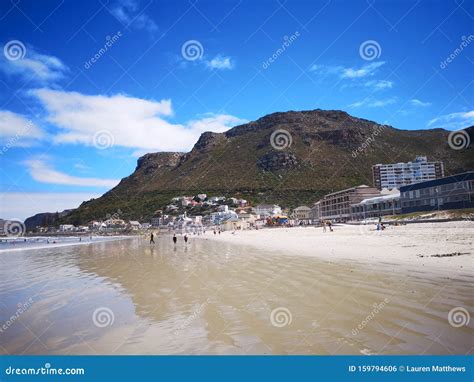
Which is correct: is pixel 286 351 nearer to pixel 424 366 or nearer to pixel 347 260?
pixel 424 366

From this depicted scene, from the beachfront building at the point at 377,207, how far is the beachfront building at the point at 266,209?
142 feet

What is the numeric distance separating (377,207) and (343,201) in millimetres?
19515

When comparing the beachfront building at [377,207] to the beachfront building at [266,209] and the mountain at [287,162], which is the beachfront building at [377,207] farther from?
the beachfront building at [266,209]

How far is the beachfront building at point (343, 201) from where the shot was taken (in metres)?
96.9

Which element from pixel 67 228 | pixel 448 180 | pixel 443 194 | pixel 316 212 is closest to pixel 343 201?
pixel 316 212

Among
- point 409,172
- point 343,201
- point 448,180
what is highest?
point 409,172

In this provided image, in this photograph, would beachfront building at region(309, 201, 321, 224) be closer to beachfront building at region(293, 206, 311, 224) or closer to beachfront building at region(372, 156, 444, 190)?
beachfront building at region(293, 206, 311, 224)

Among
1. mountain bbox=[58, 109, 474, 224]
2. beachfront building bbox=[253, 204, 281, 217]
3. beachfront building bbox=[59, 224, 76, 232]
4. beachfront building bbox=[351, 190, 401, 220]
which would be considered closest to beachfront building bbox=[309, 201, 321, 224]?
mountain bbox=[58, 109, 474, 224]

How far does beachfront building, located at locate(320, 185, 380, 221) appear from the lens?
9694cm

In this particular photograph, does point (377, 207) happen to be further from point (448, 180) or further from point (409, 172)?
point (409, 172)

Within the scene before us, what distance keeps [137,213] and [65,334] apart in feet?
555

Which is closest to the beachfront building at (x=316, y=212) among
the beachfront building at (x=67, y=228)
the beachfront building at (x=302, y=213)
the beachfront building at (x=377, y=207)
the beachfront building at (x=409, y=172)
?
the beachfront building at (x=302, y=213)

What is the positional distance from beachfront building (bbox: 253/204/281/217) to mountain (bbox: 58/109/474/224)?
30.0ft

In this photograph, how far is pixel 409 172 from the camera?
18825cm
